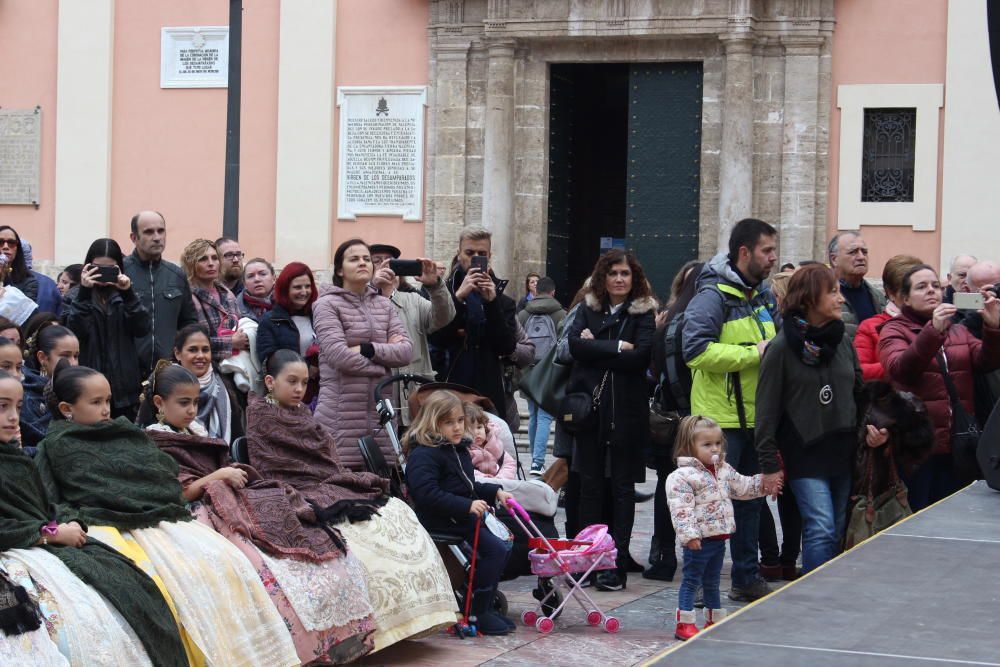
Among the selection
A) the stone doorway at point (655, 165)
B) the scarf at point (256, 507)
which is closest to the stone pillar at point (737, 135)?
the stone doorway at point (655, 165)

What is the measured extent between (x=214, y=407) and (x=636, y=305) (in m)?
2.32

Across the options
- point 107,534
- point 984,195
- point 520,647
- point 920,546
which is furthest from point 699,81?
point 920,546

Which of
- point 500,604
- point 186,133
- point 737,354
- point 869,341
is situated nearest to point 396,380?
point 500,604

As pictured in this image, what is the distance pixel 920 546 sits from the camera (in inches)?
138

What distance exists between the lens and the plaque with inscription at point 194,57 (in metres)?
18.8

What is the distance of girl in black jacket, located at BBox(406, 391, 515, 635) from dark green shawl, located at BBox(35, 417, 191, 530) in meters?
1.45

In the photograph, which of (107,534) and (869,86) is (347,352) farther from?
(869,86)

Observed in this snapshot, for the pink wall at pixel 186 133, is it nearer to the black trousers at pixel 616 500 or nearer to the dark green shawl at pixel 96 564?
the black trousers at pixel 616 500

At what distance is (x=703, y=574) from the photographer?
22.7 ft

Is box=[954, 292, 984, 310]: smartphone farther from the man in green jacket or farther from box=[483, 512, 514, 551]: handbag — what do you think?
box=[483, 512, 514, 551]: handbag

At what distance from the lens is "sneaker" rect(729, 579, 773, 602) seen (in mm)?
7629

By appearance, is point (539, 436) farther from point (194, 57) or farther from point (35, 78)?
point (35, 78)

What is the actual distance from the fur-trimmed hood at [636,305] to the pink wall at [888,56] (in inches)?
369

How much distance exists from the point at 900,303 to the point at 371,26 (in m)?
11.6
